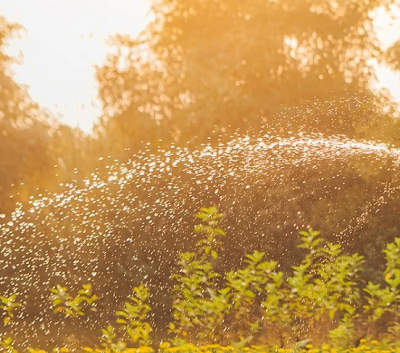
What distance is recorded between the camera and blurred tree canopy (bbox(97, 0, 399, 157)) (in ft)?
27.0

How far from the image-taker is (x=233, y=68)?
8562mm

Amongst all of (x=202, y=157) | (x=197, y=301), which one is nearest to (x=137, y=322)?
(x=197, y=301)

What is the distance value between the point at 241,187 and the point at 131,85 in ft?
12.5

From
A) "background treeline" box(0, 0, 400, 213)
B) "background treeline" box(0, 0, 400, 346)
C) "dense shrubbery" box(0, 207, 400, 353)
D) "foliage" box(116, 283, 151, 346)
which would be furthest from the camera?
"background treeline" box(0, 0, 400, 213)

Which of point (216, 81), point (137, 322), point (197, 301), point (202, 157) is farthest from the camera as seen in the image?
point (216, 81)

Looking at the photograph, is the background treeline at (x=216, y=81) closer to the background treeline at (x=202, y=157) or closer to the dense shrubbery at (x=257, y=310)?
the background treeline at (x=202, y=157)

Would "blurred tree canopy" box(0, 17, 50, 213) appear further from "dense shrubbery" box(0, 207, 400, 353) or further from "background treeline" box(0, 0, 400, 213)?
"dense shrubbery" box(0, 207, 400, 353)

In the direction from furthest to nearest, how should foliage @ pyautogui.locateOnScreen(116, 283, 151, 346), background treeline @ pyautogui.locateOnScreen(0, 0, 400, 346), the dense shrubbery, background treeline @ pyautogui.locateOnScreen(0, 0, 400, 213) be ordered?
background treeline @ pyautogui.locateOnScreen(0, 0, 400, 213), background treeline @ pyautogui.locateOnScreen(0, 0, 400, 346), the dense shrubbery, foliage @ pyautogui.locateOnScreen(116, 283, 151, 346)

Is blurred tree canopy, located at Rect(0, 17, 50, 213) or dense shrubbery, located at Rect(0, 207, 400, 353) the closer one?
dense shrubbery, located at Rect(0, 207, 400, 353)

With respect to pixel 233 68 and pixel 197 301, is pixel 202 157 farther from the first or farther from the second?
pixel 233 68

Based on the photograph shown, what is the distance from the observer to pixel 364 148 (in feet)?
21.5

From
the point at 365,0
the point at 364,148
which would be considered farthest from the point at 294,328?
the point at 365,0

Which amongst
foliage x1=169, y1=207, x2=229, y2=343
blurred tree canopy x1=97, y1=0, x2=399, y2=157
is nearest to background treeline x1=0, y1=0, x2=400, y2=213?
blurred tree canopy x1=97, y1=0, x2=399, y2=157

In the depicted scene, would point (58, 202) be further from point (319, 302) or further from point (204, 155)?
point (319, 302)
